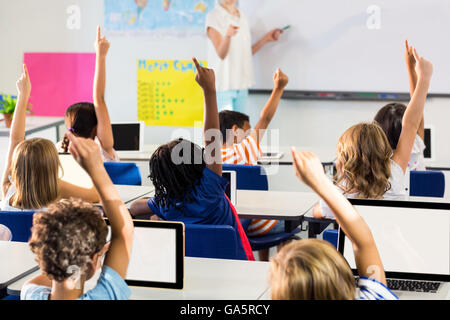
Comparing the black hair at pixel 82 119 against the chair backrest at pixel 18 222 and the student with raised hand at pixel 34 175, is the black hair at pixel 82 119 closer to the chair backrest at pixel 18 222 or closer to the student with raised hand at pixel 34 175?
the student with raised hand at pixel 34 175

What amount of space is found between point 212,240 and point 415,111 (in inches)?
46.2

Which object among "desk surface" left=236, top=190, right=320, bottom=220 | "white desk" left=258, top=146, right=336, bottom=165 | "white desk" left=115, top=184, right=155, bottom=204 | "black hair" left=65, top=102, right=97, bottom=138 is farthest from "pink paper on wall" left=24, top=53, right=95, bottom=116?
"desk surface" left=236, top=190, right=320, bottom=220

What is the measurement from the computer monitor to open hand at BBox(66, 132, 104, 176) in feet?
2.95

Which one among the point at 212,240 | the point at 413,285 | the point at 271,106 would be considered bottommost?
the point at 413,285

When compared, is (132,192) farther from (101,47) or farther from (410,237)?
(410,237)

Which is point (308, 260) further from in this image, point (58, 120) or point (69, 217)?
point (58, 120)

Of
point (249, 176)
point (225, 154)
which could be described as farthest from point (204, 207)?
point (225, 154)

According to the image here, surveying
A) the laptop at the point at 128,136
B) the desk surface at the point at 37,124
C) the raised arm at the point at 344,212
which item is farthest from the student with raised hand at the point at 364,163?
the desk surface at the point at 37,124

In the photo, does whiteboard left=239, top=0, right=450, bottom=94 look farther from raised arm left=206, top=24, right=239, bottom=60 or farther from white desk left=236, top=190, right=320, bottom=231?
white desk left=236, top=190, right=320, bottom=231

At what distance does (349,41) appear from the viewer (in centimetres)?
617

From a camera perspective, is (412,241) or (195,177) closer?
(412,241)

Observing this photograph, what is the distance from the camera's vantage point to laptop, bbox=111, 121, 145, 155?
5.14m

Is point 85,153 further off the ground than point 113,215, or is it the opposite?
point 85,153

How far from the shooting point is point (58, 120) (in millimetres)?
6504
